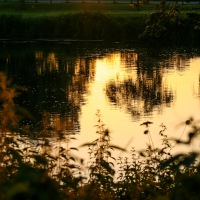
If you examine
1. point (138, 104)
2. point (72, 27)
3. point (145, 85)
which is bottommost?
point (138, 104)

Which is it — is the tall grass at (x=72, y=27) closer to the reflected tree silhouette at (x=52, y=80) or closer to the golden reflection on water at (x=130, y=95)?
the reflected tree silhouette at (x=52, y=80)

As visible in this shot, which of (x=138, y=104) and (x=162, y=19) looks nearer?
(x=162, y=19)

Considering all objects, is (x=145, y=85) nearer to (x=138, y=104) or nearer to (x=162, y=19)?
(x=138, y=104)

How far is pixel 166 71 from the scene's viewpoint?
118 ft

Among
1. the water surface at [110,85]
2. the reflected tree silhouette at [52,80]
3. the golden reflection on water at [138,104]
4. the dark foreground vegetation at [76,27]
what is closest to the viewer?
the golden reflection on water at [138,104]

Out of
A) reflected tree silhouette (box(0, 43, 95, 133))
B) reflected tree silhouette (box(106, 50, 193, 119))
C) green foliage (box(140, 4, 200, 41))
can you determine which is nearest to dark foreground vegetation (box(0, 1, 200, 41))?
reflected tree silhouette (box(0, 43, 95, 133))

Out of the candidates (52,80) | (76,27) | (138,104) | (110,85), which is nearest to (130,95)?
(138,104)

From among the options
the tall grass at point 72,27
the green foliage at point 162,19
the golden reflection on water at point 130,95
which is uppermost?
the green foliage at point 162,19

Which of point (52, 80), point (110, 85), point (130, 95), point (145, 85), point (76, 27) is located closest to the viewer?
point (130, 95)

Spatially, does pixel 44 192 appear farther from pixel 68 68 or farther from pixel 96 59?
pixel 96 59

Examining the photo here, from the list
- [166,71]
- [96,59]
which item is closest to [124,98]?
[166,71]

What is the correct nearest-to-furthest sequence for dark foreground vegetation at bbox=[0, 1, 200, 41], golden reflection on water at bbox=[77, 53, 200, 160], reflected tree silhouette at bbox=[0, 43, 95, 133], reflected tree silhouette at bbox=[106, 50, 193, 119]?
golden reflection on water at bbox=[77, 53, 200, 160] → reflected tree silhouette at bbox=[0, 43, 95, 133] → reflected tree silhouette at bbox=[106, 50, 193, 119] → dark foreground vegetation at bbox=[0, 1, 200, 41]

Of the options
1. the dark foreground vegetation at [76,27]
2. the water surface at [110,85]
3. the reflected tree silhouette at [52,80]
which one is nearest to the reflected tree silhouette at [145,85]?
the water surface at [110,85]

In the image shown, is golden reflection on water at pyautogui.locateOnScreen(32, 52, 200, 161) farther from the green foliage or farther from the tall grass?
the tall grass
